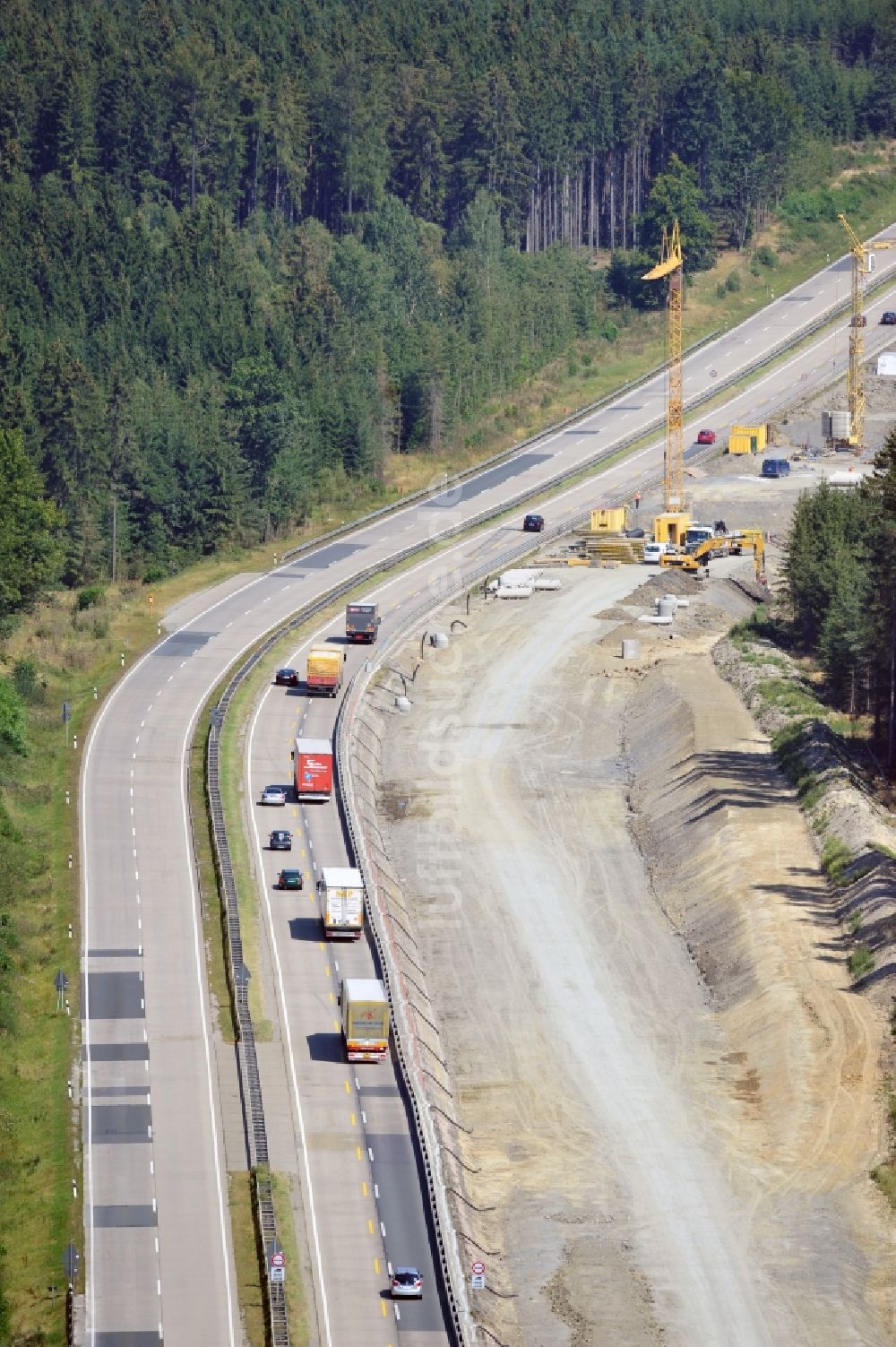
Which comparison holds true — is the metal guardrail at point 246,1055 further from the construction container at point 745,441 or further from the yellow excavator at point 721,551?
the construction container at point 745,441

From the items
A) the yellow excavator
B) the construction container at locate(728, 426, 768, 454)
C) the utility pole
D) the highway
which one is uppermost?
the construction container at locate(728, 426, 768, 454)

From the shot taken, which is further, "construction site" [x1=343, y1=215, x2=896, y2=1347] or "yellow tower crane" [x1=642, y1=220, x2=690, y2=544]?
"yellow tower crane" [x1=642, y1=220, x2=690, y2=544]

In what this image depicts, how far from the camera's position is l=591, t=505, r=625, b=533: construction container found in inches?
6939

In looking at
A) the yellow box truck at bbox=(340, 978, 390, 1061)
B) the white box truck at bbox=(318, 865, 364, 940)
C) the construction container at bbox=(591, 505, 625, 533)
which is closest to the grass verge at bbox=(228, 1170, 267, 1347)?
the yellow box truck at bbox=(340, 978, 390, 1061)

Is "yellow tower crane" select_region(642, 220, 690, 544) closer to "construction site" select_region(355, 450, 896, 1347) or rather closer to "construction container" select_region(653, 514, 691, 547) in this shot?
"construction container" select_region(653, 514, 691, 547)

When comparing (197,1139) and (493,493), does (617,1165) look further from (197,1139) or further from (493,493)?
(493,493)

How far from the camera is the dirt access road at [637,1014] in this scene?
7806 cm

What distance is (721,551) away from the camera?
175 m

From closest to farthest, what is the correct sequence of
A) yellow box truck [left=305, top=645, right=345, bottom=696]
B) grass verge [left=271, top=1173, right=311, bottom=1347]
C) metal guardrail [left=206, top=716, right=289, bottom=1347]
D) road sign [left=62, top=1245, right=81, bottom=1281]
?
grass verge [left=271, top=1173, right=311, bottom=1347]
metal guardrail [left=206, top=716, right=289, bottom=1347]
road sign [left=62, top=1245, right=81, bottom=1281]
yellow box truck [left=305, top=645, right=345, bottom=696]

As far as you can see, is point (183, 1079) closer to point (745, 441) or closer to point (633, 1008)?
point (633, 1008)

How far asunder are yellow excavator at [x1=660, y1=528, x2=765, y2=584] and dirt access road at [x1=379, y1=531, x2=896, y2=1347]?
80.0ft

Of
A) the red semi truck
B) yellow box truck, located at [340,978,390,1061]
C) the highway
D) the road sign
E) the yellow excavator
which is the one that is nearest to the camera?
the highway

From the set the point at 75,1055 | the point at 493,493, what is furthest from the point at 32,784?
the point at 493,493

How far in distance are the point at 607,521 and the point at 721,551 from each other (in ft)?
27.3
